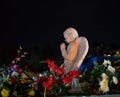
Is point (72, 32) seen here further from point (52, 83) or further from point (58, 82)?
point (52, 83)

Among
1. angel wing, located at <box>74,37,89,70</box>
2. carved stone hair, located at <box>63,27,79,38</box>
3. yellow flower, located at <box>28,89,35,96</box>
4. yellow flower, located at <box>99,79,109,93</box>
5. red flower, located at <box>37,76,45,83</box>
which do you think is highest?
carved stone hair, located at <box>63,27,79,38</box>

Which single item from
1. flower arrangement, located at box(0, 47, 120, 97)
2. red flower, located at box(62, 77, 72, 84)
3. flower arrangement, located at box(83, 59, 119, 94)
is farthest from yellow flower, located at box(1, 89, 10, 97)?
flower arrangement, located at box(83, 59, 119, 94)

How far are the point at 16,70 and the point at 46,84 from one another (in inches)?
36.4

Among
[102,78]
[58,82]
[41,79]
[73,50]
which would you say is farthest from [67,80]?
[73,50]

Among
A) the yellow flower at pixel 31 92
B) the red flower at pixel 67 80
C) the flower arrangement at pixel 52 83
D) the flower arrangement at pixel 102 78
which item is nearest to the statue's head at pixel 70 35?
the flower arrangement at pixel 102 78

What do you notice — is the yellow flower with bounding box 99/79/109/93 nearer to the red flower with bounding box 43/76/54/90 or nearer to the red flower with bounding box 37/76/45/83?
the red flower with bounding box 43/76/54/90

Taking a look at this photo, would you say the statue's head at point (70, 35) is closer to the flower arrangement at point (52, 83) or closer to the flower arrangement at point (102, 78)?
the flower arrangement at point (102, 78)

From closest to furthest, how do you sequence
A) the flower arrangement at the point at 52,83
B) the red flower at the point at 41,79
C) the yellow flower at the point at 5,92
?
the yellow flower at the point at 5,92 < the flower arrangement at the point at 52,83 < the red flower at the point at 41,79

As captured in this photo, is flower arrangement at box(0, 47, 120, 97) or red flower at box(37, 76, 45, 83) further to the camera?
red flower at box(37, 76, 45, 83)

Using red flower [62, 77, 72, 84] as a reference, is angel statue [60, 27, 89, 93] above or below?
above

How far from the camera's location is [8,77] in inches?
185

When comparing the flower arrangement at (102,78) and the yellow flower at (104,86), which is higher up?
the flower arrangement at (102,78)

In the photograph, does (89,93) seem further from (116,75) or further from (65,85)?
(116,75)

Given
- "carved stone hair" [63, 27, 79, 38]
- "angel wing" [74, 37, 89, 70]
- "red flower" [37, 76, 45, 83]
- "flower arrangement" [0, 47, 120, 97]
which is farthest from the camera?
"carved stone hair" [63, 27, 79, 38]
